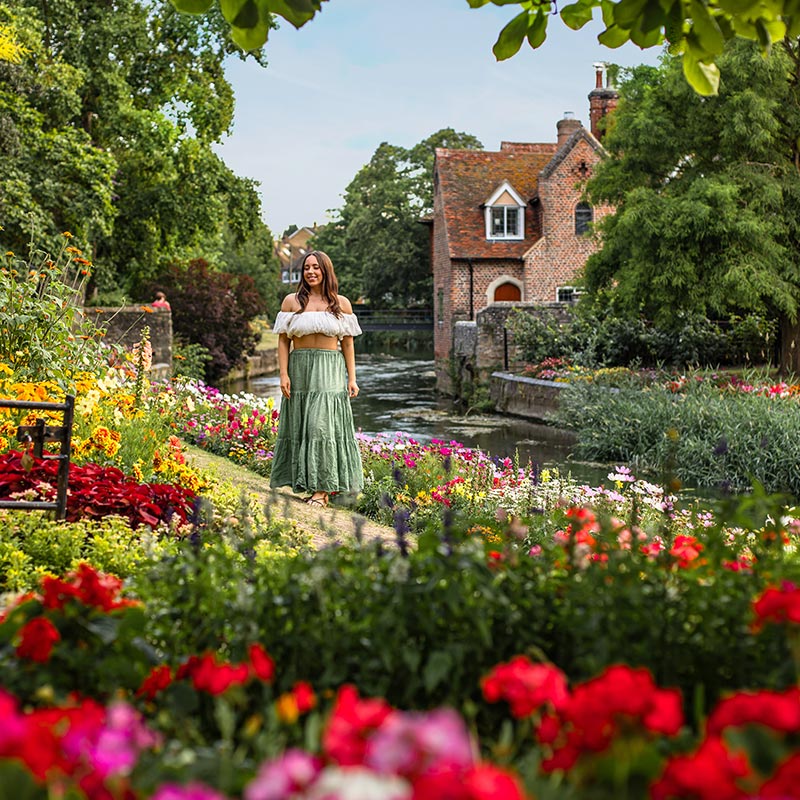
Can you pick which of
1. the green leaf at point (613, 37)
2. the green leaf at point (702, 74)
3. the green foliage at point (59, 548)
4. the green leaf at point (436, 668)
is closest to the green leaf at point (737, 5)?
the green leaf at point (702, 74)

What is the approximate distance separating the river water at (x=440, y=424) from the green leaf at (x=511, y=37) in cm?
595

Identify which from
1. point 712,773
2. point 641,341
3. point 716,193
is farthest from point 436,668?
point 641,341

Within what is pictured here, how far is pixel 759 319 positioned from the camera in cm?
2228

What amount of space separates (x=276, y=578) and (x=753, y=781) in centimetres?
148

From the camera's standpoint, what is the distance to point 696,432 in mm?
13805

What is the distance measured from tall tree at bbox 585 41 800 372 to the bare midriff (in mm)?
10231

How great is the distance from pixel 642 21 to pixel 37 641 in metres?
2.42

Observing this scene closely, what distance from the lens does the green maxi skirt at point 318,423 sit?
316 inches

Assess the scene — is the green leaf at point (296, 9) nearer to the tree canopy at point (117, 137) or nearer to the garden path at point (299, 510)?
the garden path at point (299, 510)

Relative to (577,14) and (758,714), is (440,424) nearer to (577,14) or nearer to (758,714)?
(577,14)

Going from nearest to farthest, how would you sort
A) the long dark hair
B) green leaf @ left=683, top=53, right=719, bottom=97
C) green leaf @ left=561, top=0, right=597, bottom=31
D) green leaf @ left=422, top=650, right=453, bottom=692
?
green leaf @ left=422, top=650, right=453, bottom=692, green leaf @ left=683, top=53, right=719, bottom=97, green leaf @ left=561, top=0, right=597, bottom=31, the long dark hair

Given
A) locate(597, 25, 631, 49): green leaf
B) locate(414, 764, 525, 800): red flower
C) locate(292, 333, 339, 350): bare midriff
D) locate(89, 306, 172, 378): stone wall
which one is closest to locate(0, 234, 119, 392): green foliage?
locate(292, 333, 339, 350): bare midriff

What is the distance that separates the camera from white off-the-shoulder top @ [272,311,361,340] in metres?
7.87

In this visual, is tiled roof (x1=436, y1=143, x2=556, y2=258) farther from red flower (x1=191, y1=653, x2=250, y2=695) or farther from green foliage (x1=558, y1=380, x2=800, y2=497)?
red flower (x1=191, y1=653, x2=250, y2=695)
